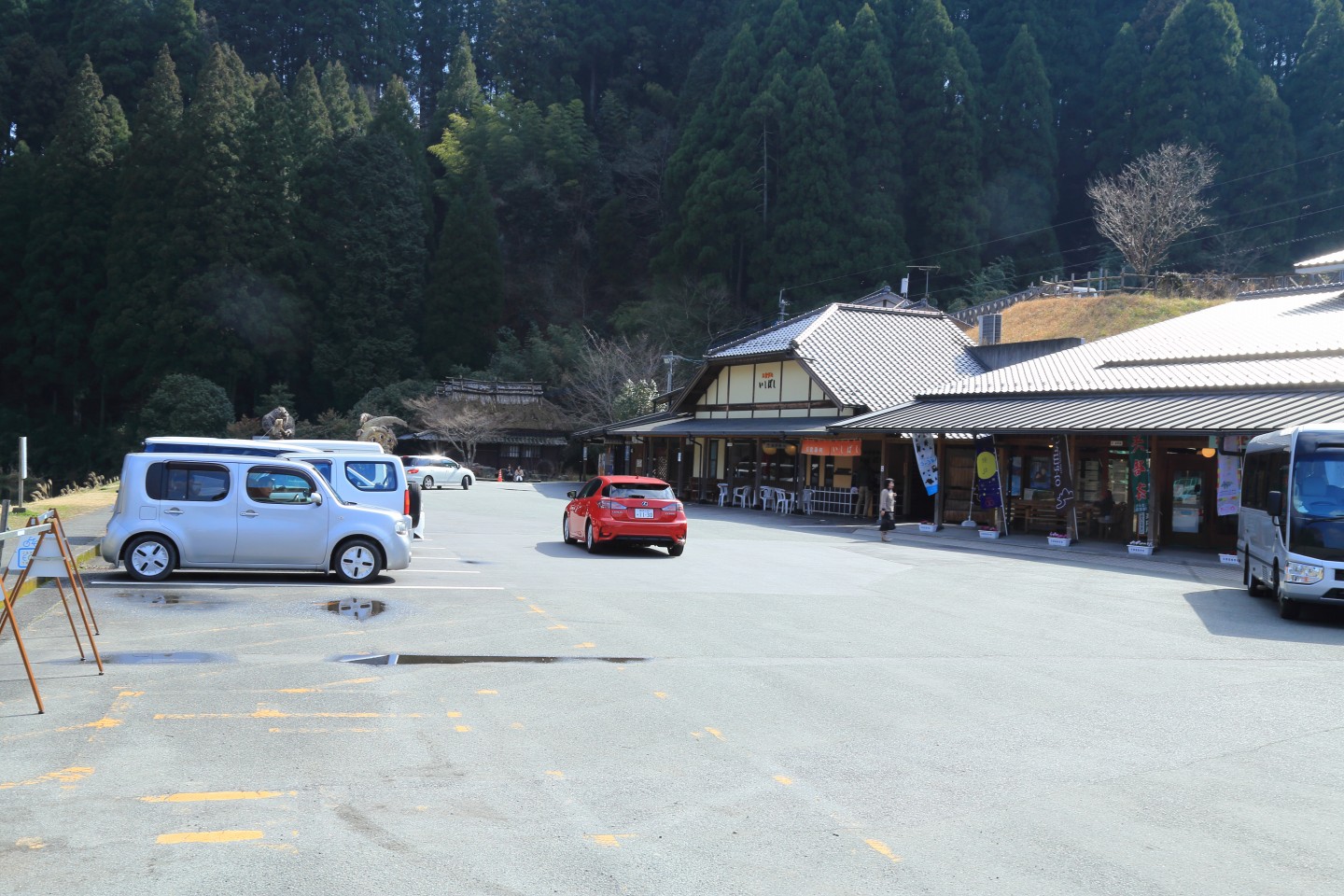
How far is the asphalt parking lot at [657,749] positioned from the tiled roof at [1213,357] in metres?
12.0

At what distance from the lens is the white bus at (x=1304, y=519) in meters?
12.5

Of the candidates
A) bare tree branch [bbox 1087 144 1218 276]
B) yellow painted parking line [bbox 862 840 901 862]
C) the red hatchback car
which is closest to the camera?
yellow painted parking line [bbox 862 840 901 862]

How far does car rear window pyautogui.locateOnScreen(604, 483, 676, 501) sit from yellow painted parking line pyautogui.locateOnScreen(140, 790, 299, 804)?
13.5 metres

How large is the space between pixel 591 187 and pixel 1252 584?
57062 mm

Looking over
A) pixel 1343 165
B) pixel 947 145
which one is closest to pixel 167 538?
pixel 947 145

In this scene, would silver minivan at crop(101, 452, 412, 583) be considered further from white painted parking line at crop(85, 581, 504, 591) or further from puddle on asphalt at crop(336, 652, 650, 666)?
puddle on asphalt at crop(336, 652, 650, 666)

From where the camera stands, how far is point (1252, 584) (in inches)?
611

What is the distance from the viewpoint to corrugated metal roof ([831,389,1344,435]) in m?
19.5

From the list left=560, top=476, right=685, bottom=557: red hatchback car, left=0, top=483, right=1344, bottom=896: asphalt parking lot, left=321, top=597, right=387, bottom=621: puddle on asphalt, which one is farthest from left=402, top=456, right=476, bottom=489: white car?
left=321, top=597, right=387, bottom=621: puddle on asphalt

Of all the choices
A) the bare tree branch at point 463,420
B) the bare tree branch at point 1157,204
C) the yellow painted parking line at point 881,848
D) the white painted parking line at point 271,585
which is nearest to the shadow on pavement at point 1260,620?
the yellow painted parking line at point 881,848

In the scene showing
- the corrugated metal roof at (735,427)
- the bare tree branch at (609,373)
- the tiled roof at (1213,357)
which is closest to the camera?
the tiled roof at (1213,357)

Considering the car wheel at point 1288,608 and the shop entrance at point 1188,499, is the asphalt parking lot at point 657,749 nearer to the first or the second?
the car wheel at point 1288,608

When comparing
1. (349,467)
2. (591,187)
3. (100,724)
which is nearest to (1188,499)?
(349,467)

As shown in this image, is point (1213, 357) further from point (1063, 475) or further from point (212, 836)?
point (212, 836)
